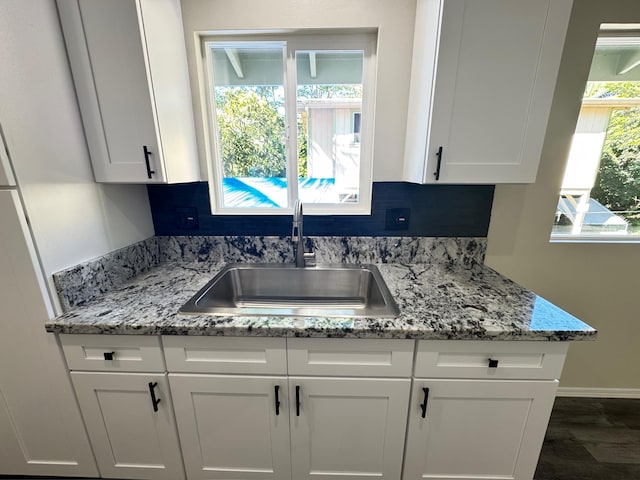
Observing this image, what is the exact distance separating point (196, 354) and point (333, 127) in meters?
1.31

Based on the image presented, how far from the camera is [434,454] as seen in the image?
1.05m

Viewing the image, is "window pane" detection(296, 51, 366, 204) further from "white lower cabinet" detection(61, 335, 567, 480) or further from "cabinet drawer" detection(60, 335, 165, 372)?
"cabinet drawer" detection(60, 335, 165, 372)

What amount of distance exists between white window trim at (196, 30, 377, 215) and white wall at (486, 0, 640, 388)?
0.77 meters

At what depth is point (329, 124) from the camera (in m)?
1.44

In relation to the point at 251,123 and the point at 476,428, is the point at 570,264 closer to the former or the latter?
the point at 476,428

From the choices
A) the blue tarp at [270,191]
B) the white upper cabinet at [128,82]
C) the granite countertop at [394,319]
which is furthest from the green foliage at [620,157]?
the white upper cabinet at [128,82]

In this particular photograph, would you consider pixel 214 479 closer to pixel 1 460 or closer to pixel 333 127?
pixel 1 460

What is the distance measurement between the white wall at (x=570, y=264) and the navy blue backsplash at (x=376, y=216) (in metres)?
0.15

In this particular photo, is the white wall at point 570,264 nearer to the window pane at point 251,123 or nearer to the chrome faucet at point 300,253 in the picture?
the chrome faucet at point 300,253

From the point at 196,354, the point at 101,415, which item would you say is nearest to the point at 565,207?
the point at 196,354

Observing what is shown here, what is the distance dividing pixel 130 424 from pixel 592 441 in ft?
7.81

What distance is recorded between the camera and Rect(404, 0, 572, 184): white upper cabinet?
3.16 ft

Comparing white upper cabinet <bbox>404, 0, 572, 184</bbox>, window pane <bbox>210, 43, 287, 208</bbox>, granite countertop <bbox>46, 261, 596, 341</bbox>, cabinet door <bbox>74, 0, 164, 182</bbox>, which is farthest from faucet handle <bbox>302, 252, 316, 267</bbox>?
cabinet door <bbox>74, 0, 164, 182</bbox>

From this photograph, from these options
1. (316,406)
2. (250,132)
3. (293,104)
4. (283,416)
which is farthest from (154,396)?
(293,104)
